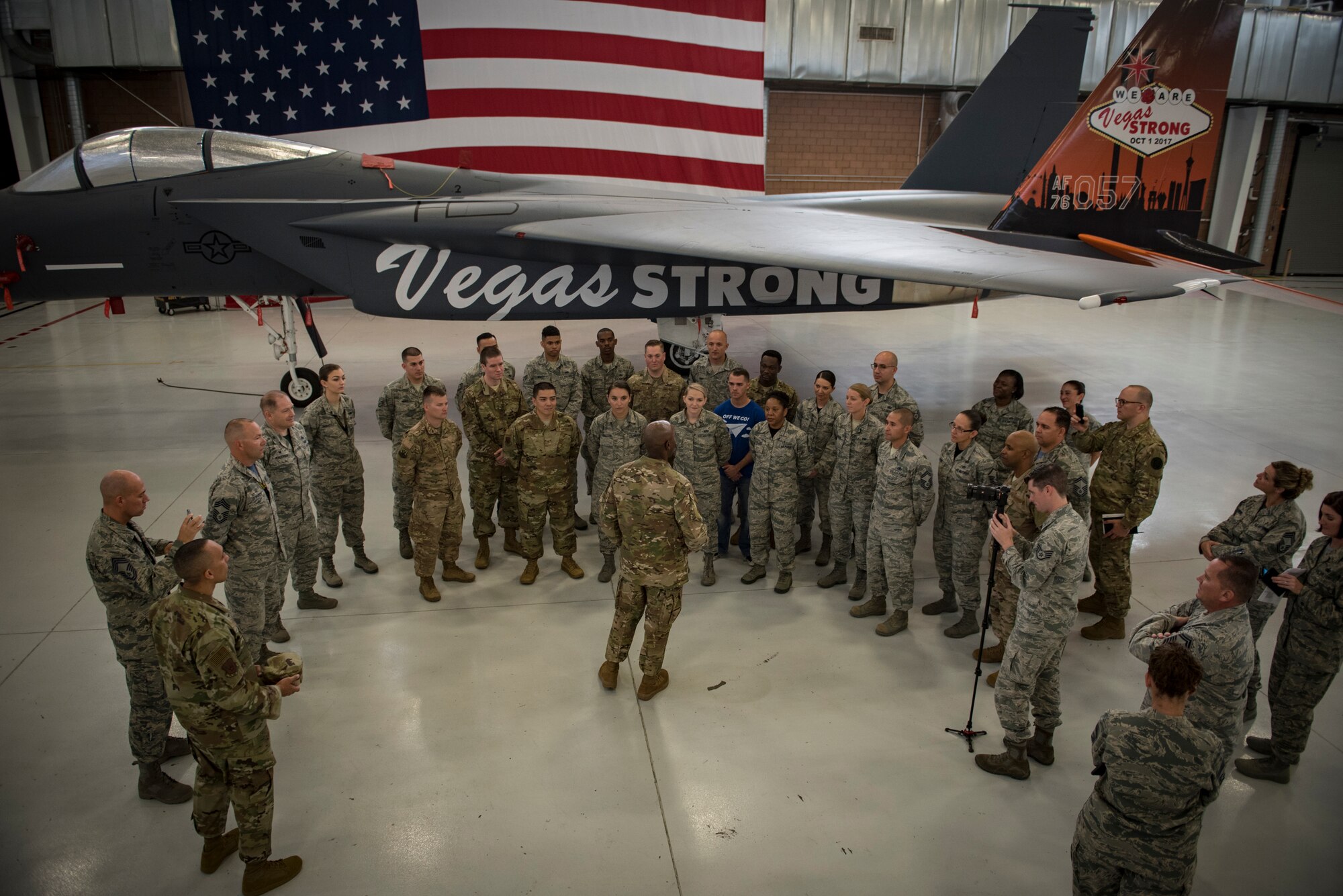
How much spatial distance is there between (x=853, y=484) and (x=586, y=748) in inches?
105

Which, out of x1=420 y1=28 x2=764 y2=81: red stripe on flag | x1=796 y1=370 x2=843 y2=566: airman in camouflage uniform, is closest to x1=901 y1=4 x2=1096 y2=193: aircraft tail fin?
x1=420 y1=28 x2=764 y2=81: red stripe on flag

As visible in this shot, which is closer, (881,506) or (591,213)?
(881,506)

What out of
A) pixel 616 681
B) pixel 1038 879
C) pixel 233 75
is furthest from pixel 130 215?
pixel 1038 879

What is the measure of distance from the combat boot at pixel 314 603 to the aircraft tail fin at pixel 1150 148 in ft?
29.2

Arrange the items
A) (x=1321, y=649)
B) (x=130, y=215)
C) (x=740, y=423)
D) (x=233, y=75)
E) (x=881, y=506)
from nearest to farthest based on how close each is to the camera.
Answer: (x=1321, y=649) < (x=881, y=506) < (x=740, y=423) < (x=130, y=215) < (x=233, y=75)

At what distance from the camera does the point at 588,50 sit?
12.6 metres

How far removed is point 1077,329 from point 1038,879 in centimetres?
1422

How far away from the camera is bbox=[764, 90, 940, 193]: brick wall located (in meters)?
20.4

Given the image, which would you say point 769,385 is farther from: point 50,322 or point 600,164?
point 50,322

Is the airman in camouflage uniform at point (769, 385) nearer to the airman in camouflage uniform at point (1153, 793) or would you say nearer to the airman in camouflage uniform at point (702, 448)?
the airman in camouflage uniform at point (702, 448)

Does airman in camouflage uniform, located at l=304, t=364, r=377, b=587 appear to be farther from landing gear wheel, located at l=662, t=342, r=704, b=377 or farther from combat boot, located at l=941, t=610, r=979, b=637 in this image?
landing gear wheel, located at l=662, t=342, r=704, b=377

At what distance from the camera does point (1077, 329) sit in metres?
15.7

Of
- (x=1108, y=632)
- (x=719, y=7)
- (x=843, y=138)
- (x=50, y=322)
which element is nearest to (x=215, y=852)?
(x=1108, y=632)

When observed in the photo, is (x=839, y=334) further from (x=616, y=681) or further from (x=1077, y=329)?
(x=616, y=681)
